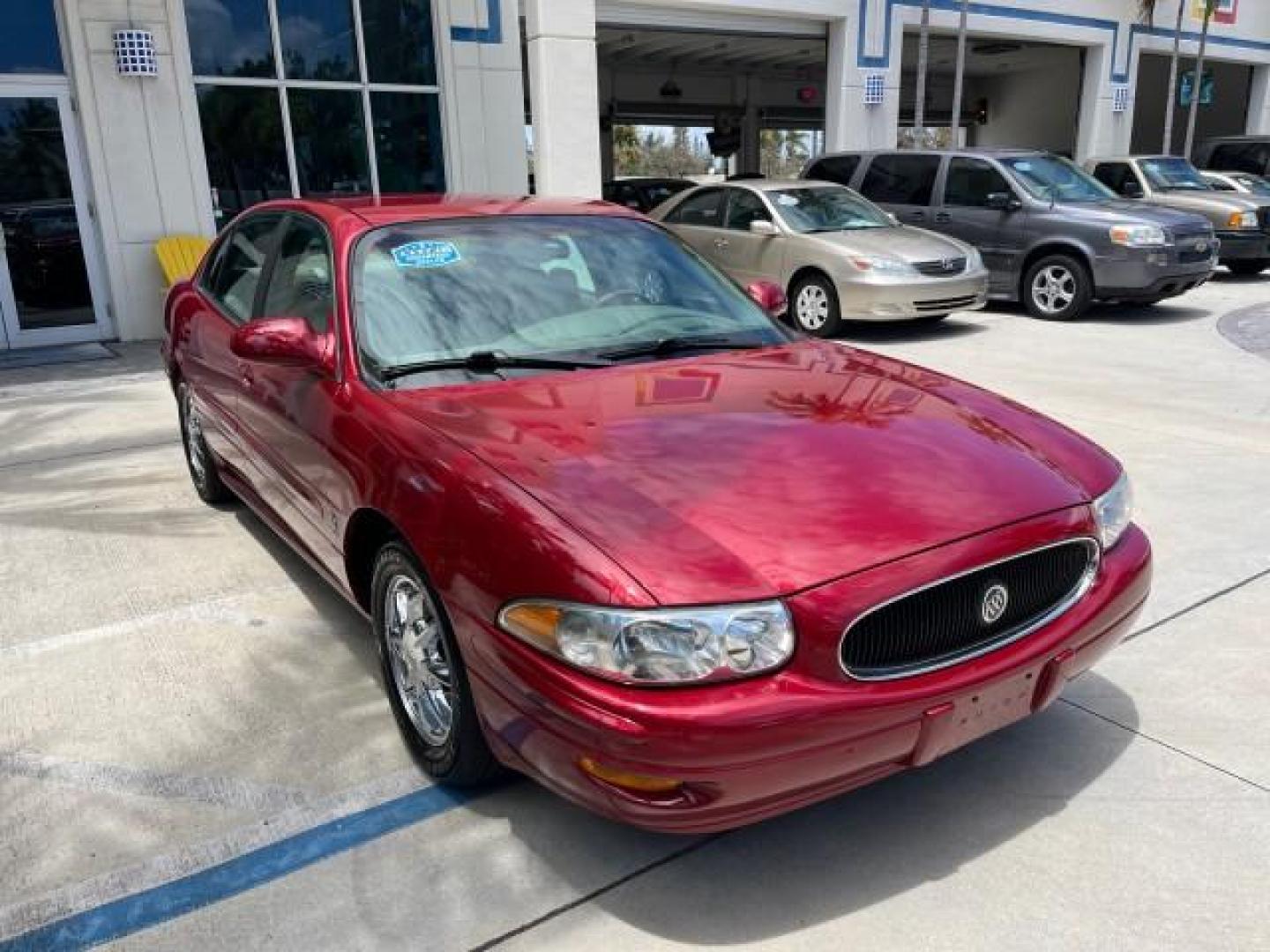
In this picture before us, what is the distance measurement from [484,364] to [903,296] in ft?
23.2

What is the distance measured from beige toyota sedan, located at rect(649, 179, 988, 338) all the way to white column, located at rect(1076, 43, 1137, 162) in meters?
11.4

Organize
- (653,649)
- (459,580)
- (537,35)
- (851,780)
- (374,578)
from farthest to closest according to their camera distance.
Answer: (537,35) < (374,578) < (459,580) < (851,780) < (653,649)

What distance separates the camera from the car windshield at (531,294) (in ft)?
10.5

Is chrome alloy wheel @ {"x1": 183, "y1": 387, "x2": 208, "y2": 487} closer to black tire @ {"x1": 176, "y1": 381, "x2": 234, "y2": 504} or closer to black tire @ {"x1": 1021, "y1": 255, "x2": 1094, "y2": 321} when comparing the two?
black tire @ {"x1": 176, "y1": 381, "x2": 234, "y2": 504}

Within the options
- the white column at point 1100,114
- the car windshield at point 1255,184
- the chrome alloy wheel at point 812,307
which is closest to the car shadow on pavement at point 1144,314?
the chrome alloy wheel at point 812,307

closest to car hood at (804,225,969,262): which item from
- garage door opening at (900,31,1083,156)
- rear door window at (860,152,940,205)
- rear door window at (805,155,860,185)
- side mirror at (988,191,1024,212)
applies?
side mirror at (988,191,1024,212)

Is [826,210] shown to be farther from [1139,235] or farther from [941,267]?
[1139,235]

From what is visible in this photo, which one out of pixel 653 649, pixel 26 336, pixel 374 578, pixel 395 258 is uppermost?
pixel 395 258

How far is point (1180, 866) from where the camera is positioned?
2426 millimetres

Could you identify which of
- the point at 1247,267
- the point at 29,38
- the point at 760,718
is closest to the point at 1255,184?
the point at 1247,267

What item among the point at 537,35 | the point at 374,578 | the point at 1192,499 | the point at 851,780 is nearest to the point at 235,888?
the point at 374,578

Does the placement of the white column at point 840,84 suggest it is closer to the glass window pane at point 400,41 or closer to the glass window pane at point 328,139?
the glass window pane at point 400,41

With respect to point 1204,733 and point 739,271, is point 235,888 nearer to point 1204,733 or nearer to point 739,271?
point 1204,733

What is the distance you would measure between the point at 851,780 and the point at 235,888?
4.84 ft
